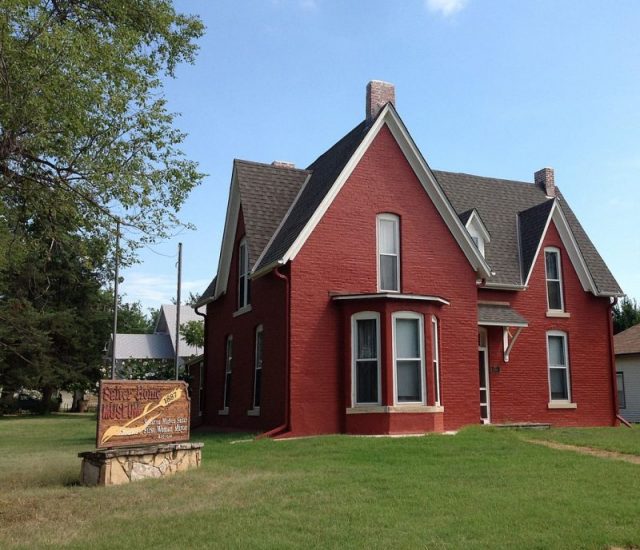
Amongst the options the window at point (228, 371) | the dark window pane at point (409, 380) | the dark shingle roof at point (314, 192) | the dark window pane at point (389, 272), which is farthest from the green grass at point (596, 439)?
the window at point (228, 371)

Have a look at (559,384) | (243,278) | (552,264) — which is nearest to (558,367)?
(559,384)

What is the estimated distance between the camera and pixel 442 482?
31.9 feet

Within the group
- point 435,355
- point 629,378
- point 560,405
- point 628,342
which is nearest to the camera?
point 435,355

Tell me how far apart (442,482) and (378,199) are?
9.72 meters

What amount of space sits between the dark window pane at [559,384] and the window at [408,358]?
6.33m

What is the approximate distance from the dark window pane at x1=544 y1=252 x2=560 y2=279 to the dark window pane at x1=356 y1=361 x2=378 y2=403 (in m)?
8.14

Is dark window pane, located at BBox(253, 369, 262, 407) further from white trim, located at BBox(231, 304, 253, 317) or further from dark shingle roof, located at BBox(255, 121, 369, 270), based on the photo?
dark shingle roof, located at BBox(255, 121, 369, 270)

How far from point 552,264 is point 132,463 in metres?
15.5

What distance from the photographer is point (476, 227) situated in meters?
21.3

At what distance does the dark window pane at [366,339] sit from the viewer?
54.4 feet

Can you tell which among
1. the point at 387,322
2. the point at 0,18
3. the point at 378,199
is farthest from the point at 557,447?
the point at 0,18

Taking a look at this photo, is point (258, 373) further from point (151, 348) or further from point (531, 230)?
point (151, 348)

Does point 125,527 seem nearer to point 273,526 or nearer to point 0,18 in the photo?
point 273,526

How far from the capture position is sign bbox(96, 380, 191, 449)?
1066 cm
